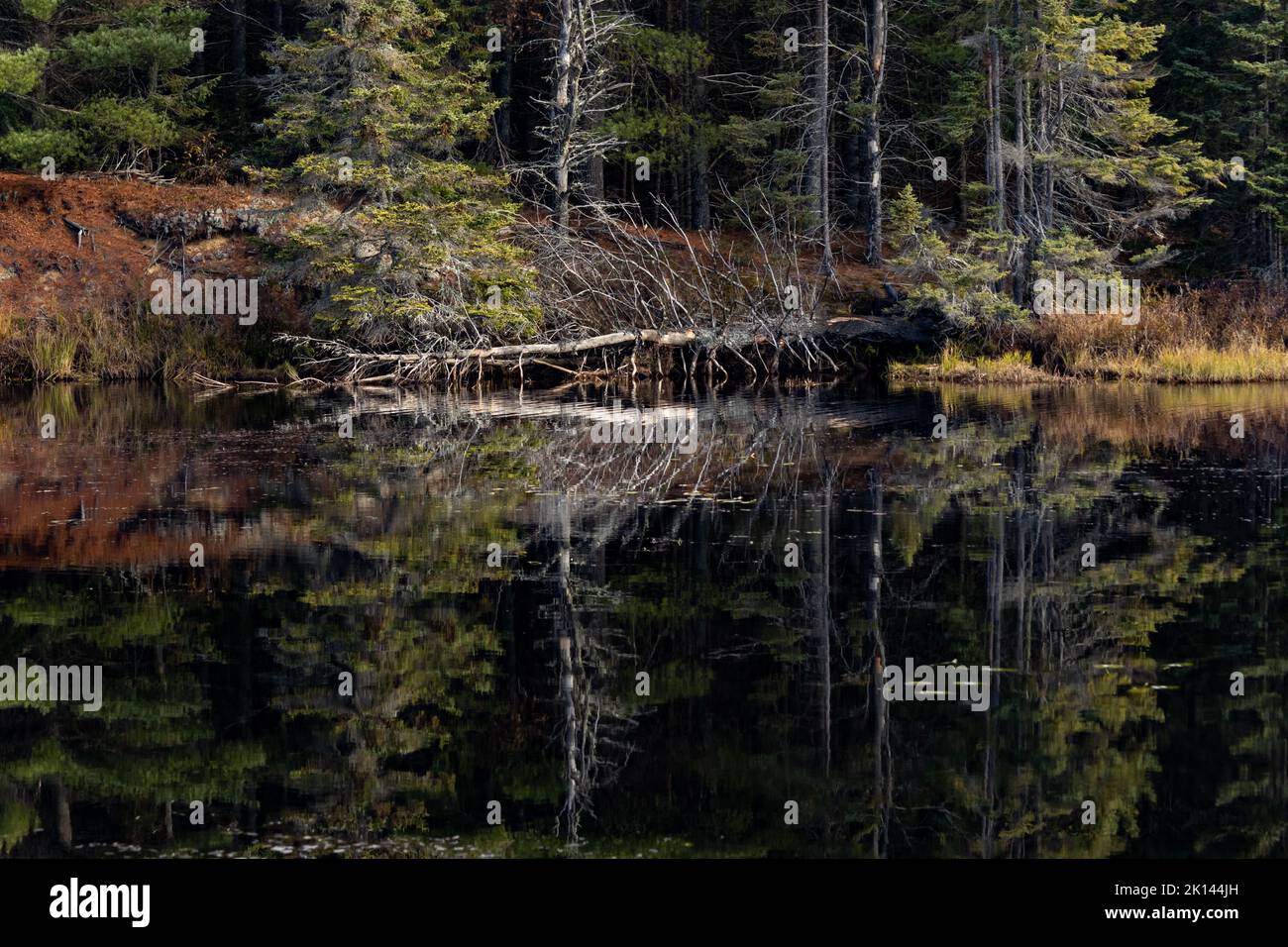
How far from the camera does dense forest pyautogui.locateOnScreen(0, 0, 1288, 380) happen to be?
27719mm

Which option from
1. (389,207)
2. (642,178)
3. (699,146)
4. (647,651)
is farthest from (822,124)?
(647,651)

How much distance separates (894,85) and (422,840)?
123 ft

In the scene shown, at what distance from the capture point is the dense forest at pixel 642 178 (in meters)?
27.7

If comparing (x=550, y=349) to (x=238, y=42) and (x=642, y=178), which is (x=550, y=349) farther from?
(x=238, y=42)

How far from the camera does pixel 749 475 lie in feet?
51.2

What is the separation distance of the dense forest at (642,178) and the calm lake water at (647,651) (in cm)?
1153

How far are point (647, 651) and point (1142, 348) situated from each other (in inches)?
846

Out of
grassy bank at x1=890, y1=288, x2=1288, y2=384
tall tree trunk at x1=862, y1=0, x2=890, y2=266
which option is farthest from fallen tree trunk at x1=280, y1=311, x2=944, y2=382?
tall tree trunk at x1=862, y1=0, x2=890, y2=266

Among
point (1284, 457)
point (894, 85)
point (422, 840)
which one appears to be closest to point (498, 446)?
point (1284, 457)

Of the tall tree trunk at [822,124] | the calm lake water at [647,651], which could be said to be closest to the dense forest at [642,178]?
the tall tree trunk at [822,124]

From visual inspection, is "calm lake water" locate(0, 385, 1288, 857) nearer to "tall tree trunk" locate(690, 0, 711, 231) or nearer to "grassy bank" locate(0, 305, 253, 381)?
"grassy bank" locate(0, 305, 253, 381)

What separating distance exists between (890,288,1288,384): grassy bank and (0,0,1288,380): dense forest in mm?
88

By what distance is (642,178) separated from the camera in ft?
112

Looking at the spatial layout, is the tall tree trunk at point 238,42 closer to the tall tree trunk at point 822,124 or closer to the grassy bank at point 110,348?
the grassy bank at point 110,348
